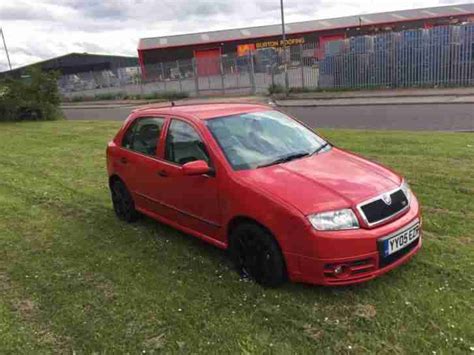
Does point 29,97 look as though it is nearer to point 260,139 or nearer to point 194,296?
point 260,139

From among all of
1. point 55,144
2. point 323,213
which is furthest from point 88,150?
point 323,213

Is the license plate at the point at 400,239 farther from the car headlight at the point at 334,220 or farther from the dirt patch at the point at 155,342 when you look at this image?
the dirt patch at the point at 155,342

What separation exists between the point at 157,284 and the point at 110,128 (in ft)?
39.2

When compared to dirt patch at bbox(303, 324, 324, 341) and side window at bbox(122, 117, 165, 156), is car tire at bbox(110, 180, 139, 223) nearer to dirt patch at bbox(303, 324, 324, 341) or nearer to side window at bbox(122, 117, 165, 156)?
side window at bbox(122, 117, 165, 156)

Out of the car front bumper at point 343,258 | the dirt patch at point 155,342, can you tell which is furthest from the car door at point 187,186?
the dirt patch at point 155,342

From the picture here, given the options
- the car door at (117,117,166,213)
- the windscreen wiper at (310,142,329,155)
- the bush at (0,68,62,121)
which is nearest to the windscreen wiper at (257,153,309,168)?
the windscreen wiper at (310,142,329,155)

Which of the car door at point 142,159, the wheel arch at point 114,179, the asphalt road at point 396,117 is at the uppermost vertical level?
the car door at point 142,159

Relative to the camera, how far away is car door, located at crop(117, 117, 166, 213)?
507 centimetres

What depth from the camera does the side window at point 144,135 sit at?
5.12 meters

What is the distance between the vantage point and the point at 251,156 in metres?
4.28

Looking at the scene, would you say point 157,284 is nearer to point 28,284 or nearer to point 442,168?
point 28,284

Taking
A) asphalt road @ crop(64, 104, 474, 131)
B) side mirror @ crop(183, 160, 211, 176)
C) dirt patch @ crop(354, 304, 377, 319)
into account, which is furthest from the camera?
asphalt road @ crop(64, 104, 474, 131)

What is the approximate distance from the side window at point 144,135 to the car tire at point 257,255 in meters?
1.61

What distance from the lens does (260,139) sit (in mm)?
4527
